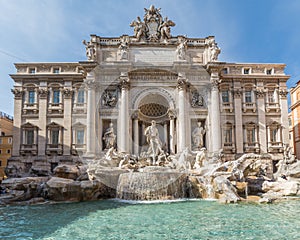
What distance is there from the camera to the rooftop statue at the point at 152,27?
888 inches

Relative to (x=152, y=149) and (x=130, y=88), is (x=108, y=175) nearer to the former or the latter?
(x=152, y=149)

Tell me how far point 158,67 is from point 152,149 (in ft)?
23.1

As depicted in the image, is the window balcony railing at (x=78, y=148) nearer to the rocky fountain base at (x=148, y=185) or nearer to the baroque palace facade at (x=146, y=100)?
the baroque palace facade at (x=146, y=100)

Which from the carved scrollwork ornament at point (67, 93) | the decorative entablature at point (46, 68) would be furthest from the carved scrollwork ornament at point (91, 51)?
the carved scrollwork ornament at point (67, 93)

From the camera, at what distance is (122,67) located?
2139cm

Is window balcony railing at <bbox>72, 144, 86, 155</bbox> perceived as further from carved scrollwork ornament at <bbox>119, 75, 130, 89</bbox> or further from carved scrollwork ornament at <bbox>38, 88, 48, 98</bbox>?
carved scrollwork ornament at <bbox>119, 75, 130, 89</bbox>

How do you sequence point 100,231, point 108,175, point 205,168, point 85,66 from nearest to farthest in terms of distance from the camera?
point 100,231 < point 108,175 < point 205,168 < point 85,66

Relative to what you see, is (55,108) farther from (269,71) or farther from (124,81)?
(269,71)

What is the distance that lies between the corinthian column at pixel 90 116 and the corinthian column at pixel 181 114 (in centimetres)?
695

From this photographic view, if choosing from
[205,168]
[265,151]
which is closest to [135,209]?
[205,168]

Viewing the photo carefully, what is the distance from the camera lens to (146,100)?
22.2 metres

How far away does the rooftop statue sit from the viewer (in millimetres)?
22547

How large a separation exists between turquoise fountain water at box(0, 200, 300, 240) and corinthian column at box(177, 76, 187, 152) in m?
9.37

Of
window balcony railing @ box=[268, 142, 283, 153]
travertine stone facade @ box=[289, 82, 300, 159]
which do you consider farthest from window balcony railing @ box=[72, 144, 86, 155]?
travertine stone facade @ box=[289, 82, 300, 159]
